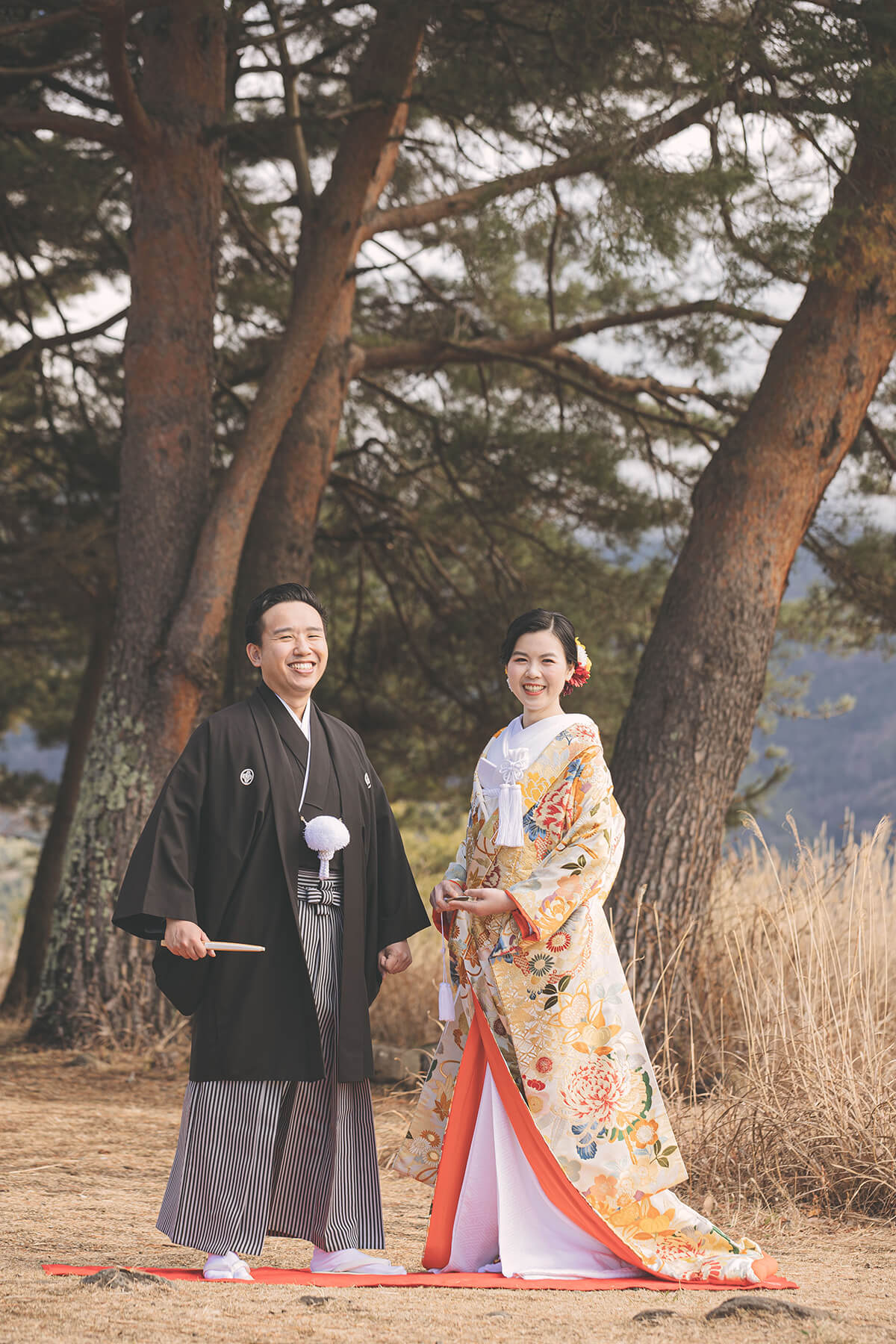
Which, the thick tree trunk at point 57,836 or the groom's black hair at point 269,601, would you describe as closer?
the groom's black hair at point 269,601

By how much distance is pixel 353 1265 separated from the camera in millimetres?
2668

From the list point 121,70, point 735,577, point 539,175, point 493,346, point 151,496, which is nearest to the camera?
point 735,577

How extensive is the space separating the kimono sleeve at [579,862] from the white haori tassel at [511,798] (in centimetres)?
9

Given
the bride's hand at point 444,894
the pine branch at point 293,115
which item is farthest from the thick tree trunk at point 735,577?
the pine branch at point 293,115

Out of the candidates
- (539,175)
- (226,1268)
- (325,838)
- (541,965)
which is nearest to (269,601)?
(325,838)

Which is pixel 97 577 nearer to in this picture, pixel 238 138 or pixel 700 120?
pixel 238 138

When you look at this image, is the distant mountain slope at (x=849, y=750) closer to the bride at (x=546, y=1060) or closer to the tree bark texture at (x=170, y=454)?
the tree bark texture at (x=170, y=454)

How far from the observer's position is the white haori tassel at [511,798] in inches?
110

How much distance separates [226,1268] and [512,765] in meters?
1.20

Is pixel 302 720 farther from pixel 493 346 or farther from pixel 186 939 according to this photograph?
pixel 493 346

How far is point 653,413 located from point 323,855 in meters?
5.31

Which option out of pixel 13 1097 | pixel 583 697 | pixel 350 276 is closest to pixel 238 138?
pixel 350 276

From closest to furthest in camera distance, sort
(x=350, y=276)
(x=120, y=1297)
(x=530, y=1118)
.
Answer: (x=120, y=1297) < (x=530, y=1118) < (x=350, y=276)

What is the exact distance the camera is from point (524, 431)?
7.55 metres
